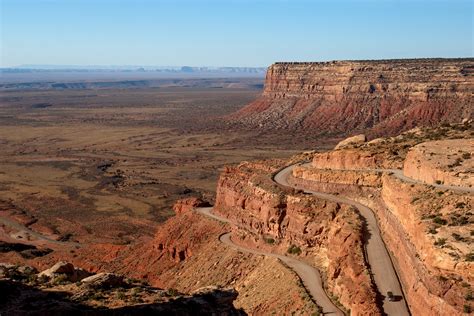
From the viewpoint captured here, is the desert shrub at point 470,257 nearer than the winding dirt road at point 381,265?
Yes

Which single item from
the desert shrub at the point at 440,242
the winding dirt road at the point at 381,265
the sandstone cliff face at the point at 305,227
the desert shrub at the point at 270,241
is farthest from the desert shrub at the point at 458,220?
the desert shrub at the point at 270,241

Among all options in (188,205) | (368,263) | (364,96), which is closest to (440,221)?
(368,263)

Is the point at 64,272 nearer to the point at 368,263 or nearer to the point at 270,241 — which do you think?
the point at 368,263

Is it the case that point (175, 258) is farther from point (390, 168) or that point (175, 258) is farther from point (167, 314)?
point (167, 314)

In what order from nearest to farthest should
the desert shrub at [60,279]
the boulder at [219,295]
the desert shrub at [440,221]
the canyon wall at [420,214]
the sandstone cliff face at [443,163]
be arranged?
1. the boulder at [219,295]
2. the canyon wall at [420,214]
3. the desert shrub at [60,279]
4. the desert shrub at [440,221]
5. the sandstone cliff face at [443,163]

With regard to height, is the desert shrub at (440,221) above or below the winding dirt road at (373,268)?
above

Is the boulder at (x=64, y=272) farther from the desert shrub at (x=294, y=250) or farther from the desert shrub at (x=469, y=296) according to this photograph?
the desert shrub at (x=469, y=296)

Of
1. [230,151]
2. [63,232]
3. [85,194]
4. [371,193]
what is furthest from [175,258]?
[230,151]
